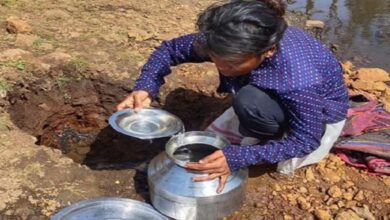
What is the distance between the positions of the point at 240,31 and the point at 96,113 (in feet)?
6.19

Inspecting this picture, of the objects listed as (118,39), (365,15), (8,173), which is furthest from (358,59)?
(8,173)

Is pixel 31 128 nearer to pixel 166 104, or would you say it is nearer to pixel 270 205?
pixel 166 104

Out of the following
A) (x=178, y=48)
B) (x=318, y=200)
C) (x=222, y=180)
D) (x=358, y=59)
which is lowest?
(x=358, y=59)

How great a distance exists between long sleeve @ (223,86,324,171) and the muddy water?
9.41ft

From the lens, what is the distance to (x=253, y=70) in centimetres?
235

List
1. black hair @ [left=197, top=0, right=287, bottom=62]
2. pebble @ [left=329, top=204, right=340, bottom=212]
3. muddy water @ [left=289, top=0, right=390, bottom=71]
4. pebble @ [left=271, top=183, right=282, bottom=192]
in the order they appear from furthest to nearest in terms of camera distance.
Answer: muddy water @ [left=289, top=0, right=390, bottom=71] < pebble @ [left=271, top=183, right=282, bottom=192] < pebble @ [left=329, top=204, right=340, bottom=212] < black hair @ [left=197, top=0, right=287, bottom=62]

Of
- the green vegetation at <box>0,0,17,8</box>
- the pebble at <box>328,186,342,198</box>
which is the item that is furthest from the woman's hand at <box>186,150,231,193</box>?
the green vegetation at <box>0,0,17,8</box>

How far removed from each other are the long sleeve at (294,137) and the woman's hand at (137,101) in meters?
0.56

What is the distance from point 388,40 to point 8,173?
4.28 m

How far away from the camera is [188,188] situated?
217cm

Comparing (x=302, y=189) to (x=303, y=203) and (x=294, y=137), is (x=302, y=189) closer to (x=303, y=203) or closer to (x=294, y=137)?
(x=303, y=203)

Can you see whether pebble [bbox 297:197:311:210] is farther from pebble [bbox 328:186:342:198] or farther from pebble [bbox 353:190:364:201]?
pebble [bbox 353:190:364:201]

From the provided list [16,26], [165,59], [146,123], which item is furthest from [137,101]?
[16,26]

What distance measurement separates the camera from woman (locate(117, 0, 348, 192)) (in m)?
2.05
